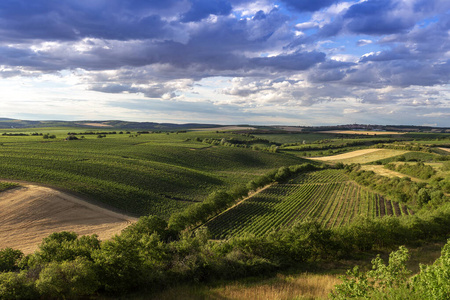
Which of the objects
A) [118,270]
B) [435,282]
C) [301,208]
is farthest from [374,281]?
[301,208]

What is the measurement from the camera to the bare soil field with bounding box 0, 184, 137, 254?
43.4m

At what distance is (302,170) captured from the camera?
112 meters

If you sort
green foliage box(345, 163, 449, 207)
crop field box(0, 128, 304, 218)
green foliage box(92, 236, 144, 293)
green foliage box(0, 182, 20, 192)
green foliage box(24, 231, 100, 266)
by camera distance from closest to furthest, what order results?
green foliage box(92, 236, 144, 293), green foliage box(24, 231, 100, 266), green foliage box(0, 182, 20, 192), green foliage box(345, 163, 449, 207), crop field box(0, 128, 304, 218)

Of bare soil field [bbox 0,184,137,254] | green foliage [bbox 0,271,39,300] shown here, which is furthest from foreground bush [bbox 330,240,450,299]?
bare soil field [bbox 0,184,137,254]

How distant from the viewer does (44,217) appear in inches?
1911

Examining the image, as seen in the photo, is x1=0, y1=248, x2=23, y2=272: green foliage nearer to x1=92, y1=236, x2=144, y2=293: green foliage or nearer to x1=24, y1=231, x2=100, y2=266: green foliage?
x1=24, y1=231, x2=100, y2=266: green foliage

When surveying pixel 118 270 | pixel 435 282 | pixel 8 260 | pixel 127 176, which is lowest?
pixel 8 260

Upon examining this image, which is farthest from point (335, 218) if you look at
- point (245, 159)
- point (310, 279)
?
point (245, 159)

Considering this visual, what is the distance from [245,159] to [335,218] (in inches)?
3156

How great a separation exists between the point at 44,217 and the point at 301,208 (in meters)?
52.4

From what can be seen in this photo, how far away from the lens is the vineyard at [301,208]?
5219 cm

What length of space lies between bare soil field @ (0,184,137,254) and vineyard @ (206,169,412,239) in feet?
65.5

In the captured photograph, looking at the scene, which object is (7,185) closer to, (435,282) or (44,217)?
(44,217)

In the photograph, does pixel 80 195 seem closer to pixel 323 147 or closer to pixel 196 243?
pixel 196 243
